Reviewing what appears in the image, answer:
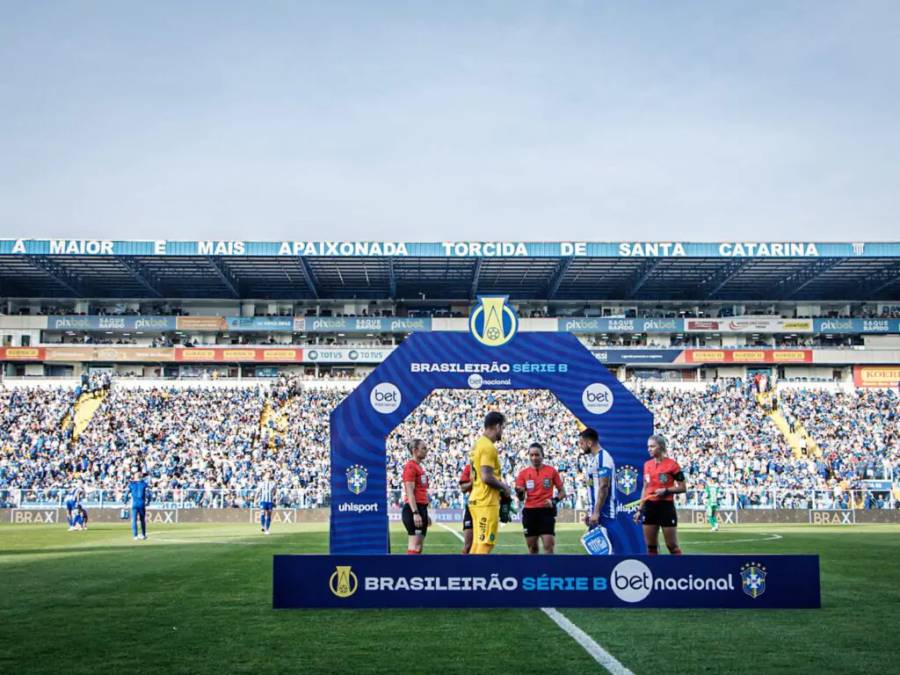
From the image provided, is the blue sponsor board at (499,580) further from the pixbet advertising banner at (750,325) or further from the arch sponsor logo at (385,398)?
the pixbet advertising banner at (750,325)

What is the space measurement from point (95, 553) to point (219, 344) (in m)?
46.1

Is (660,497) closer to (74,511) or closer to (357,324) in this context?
(74,511)

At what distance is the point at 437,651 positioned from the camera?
796cm

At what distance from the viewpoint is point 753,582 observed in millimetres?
10461

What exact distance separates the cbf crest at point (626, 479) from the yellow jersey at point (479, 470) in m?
3.96

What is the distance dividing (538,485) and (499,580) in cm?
263

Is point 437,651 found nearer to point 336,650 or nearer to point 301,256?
point 336,650

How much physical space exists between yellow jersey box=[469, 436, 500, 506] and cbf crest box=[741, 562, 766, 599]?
320 cm

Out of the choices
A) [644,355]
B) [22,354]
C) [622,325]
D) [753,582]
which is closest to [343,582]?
[753,582]

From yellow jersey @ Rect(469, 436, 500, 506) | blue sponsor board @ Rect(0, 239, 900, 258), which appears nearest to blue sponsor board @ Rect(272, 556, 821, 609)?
yellow jersey @ Rect(469, 436, 500, 506)

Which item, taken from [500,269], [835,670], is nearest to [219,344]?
[500,269]

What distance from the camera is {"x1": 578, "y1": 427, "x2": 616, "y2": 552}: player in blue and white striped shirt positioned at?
13.4 metres

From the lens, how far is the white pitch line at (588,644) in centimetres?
725

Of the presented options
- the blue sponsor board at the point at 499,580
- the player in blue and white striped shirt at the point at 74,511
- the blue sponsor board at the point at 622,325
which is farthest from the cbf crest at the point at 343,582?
the blue sponsor board at the point at 622,325
